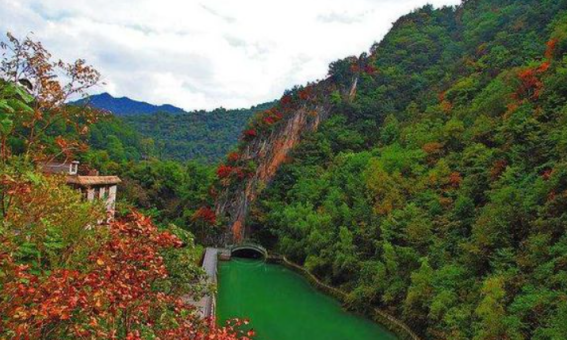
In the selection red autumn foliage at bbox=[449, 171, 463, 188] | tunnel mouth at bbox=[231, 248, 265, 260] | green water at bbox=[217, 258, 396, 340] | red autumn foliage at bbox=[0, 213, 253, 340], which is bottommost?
tunnel mouth at bbox=[231, 248, 265, 260]

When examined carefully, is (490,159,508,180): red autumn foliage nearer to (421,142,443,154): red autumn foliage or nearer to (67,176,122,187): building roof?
(421,142,443,154): red autumn foliage

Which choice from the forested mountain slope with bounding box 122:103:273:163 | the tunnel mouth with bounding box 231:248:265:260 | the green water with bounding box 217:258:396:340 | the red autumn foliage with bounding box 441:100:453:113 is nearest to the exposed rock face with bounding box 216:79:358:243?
the tunnel mouth with bounding box 231:248:265:260

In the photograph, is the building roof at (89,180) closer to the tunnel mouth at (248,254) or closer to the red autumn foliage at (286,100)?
the tunnel mouth at (248,254)

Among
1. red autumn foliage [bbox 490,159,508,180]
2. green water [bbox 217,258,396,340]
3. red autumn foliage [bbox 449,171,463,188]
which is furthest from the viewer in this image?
red autumn foliage [bbox 449,171,463,188]

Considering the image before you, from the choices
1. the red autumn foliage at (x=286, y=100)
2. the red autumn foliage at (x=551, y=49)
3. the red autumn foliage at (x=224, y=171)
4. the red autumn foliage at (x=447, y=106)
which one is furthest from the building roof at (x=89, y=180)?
the red autumn foliage at (x=286, y=100)

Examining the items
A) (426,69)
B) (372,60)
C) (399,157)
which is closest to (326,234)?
(399,157)

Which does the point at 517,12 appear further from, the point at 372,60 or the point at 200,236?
the point at 200,236
